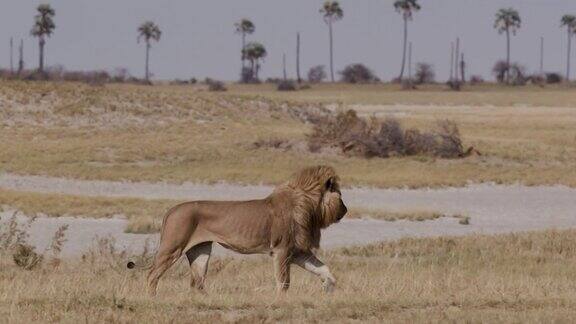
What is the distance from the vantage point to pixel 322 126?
48.7 metres

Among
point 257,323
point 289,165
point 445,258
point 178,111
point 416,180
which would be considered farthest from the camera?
point 178,111

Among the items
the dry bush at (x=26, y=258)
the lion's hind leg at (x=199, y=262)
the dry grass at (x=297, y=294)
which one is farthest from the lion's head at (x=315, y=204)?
the dry bush at (x=26, y=258)

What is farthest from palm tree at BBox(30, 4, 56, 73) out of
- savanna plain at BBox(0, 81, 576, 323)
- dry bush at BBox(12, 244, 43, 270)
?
dry bush at BBox(12, 244, 43, 270)

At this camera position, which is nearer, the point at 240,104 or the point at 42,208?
the point at 42,208

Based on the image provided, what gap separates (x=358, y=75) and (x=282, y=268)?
158 metres

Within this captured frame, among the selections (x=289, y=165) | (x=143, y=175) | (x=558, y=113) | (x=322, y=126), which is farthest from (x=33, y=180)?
(x=558, y=113)

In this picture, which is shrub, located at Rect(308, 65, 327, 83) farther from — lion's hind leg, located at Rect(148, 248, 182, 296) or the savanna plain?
lion's hind leg, located at Rect(148, 248, 182, 296)

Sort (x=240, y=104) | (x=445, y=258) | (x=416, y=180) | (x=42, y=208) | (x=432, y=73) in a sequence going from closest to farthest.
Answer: (x=445, y=258)
(x=42, y=208)
(x=416, y=180)
(x=240, y=104)
(x=432, y=73)

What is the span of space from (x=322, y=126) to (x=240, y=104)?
18.9 metres

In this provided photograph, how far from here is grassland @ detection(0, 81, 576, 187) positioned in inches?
1545

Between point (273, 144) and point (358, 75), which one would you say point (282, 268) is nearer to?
point (273, 144)

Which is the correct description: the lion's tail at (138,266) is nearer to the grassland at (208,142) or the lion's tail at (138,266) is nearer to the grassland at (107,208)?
the grassland at (107,208)

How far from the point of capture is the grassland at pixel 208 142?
39.2 metres

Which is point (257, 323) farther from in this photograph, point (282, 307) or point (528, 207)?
point (528, 207)
